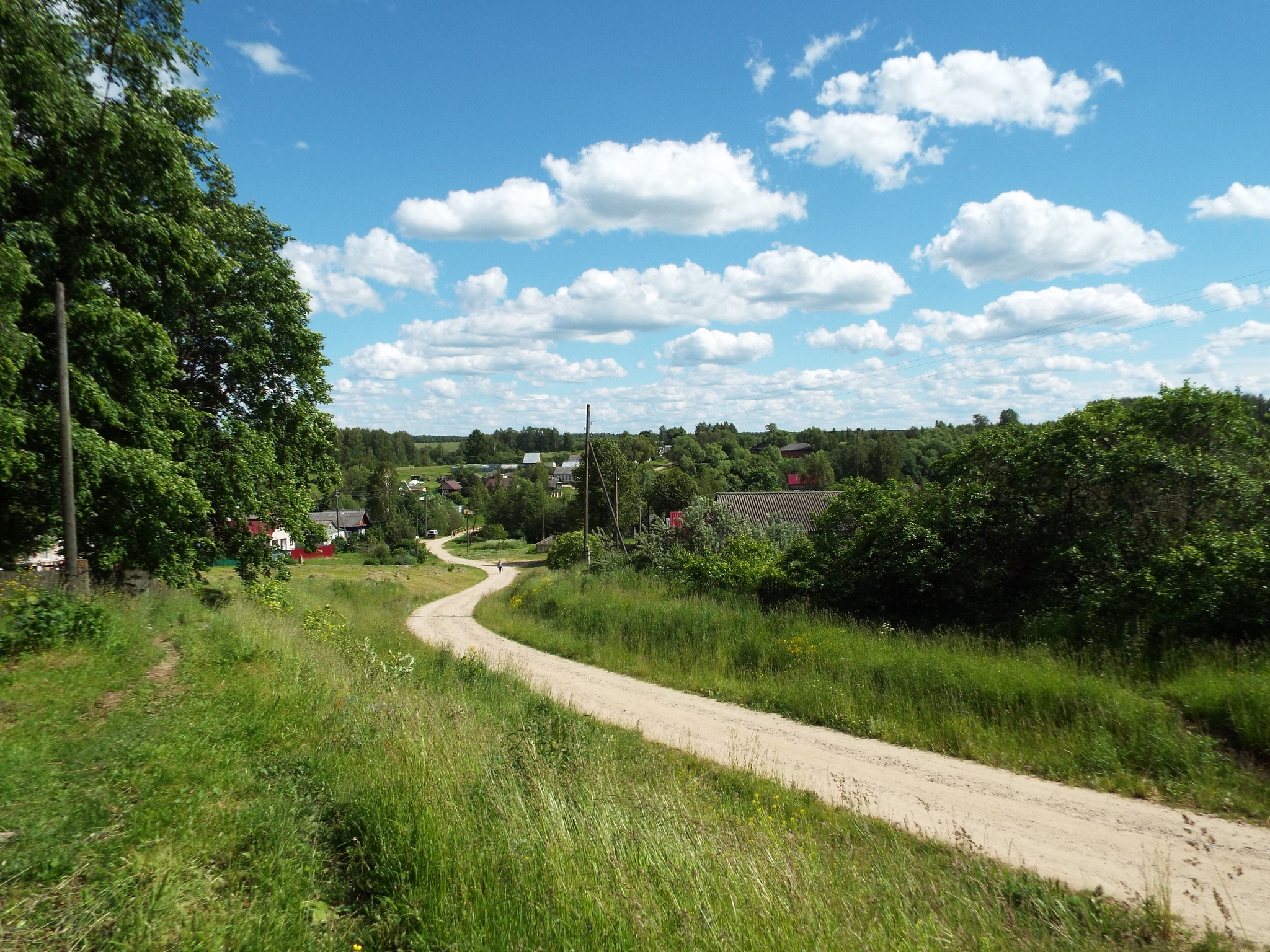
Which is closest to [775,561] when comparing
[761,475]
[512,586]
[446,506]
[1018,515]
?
[1018,515]

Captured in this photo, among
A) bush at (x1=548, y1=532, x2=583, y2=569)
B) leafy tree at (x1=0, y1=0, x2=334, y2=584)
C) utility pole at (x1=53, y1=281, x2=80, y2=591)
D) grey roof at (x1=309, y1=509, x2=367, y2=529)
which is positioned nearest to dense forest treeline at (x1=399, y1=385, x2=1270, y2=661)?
leafy tree at (x1=0, y1=0, x2=334, y2=584)

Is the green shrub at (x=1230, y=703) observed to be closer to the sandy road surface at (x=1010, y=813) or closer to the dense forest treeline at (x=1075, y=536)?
the dense forest treeline at (x=1075, y=536)

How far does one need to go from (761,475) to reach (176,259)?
86.7 metres

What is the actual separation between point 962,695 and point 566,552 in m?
35.8

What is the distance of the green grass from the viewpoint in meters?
7.62

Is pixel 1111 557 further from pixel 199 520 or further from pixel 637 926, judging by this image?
pixel 199 520

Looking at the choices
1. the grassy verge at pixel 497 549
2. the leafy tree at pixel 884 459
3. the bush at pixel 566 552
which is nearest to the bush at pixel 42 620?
the bush at pixel 566 552

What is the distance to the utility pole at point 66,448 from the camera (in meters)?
11.8

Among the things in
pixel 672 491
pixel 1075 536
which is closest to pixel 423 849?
pixel 1075 536

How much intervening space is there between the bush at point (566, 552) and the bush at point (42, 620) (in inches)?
1283

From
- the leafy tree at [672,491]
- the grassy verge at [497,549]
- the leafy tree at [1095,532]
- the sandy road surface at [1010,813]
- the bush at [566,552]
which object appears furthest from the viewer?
the grassy verge at [497,549]

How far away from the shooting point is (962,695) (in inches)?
396

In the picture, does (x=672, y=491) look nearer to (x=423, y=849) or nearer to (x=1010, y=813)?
(x=1010, y=813)

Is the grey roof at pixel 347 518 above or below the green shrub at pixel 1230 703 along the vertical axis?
below
